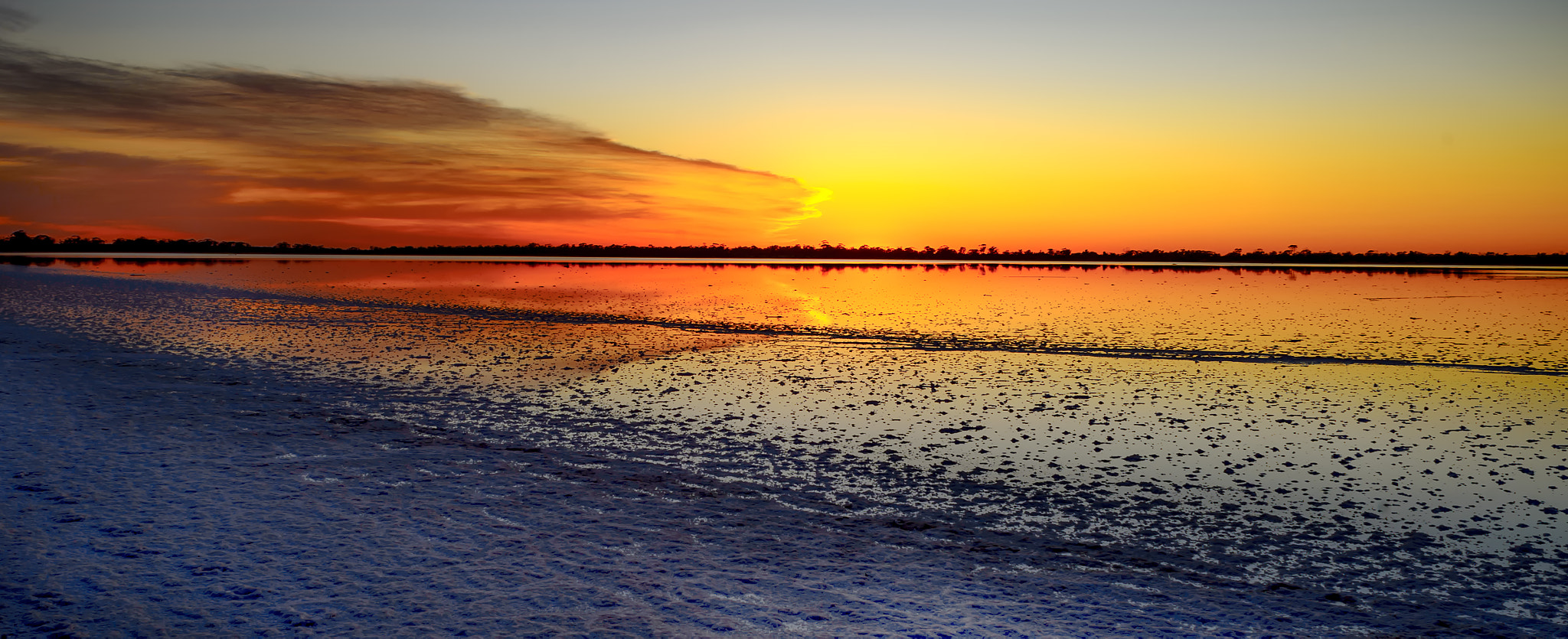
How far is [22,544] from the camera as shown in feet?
19.3

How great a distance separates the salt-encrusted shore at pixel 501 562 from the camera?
5.07 metres

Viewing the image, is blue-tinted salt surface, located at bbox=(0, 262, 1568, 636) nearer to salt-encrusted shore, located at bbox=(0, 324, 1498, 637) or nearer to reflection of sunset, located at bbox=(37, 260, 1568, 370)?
salt-encrusted shore, located at bbox=(0, 324, 1498, 637)

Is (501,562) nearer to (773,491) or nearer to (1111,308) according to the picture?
(773,491)

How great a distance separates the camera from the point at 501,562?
5.96m

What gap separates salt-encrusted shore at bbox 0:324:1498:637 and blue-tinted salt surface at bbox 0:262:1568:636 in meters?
0.03

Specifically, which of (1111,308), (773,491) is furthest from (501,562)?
(1111,308)

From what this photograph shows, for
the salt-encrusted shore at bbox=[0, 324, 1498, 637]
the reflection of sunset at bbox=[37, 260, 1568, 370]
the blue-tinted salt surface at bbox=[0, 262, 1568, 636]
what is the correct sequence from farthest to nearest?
the reflection of sunset at bbox=[37, 260, 1568, 370], the blue-tinted salt surface at bbox=[0, 262, 1568, 636], the salt-encrusted shore at bbox=[0, 324, 1498, 637]

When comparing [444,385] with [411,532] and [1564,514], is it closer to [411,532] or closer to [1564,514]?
[411,532]

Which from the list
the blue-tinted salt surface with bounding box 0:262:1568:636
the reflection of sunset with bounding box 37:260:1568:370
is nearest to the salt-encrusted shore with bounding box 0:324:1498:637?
the blue-tinted salt surface with bounding box 0:262:1568:636

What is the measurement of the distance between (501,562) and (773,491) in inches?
112

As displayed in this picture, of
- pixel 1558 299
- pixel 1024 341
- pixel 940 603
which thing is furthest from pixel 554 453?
pixel 1558 299

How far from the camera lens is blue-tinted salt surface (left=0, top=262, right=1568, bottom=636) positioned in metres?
5.36

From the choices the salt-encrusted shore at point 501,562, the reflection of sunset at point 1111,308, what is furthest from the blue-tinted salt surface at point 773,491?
the reflection of sunset at point 1111,308

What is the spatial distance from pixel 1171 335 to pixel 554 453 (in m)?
17.7
